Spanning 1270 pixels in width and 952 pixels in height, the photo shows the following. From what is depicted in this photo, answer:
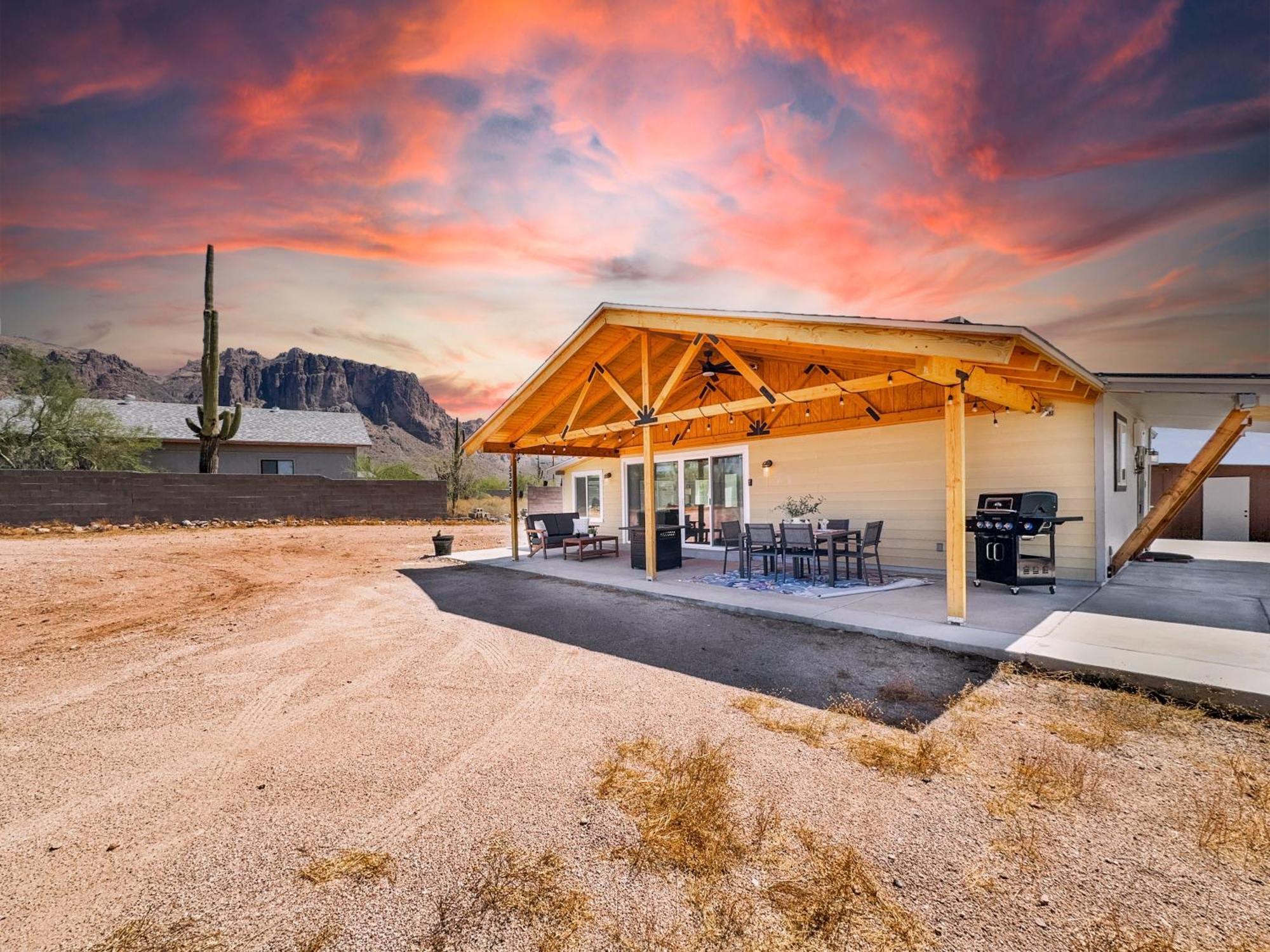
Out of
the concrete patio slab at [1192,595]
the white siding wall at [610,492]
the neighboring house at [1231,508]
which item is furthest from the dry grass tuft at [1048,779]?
the neighboring house at [1231,508]

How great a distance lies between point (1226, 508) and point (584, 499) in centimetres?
1535

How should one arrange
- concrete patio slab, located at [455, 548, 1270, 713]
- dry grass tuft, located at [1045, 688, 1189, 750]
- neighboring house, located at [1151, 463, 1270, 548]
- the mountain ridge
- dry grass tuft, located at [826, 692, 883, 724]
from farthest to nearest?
the mountain ridge
neighboring house, located at [1151, 463, 1270, 548]
concrete patio slab, located at [455, 548, 1270, 713]
dry grass tuft, located at [826, 692, 883, 724]
dry grass tuft, located at [1045, 688, 1189, 750]

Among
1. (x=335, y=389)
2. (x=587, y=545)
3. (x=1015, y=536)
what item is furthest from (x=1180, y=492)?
(x=335, y=389)

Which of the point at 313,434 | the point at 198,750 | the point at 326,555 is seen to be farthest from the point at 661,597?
the point at 313,434

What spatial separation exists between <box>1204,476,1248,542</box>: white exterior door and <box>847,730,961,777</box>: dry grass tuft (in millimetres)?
14808

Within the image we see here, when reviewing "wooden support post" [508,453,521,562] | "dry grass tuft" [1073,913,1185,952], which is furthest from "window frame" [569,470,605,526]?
"dry grass tuft" [1073,913,1185,952]

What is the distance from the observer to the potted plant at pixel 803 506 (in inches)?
Answer: 360

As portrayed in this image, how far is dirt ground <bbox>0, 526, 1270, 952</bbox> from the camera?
5.29 ft

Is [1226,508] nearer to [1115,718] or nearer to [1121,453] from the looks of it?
[1121,453]

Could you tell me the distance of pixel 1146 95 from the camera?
899 centimetres

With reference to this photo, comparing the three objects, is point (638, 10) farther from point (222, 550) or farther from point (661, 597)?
point (222, 550)

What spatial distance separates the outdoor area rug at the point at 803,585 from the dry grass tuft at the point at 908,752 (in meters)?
3.41

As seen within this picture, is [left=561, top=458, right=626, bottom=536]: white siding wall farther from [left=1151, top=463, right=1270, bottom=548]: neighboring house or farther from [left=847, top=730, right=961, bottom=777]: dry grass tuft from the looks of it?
[left=1151, top=463, right=1270, bottom=548]: neighboring house

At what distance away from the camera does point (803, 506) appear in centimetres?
928
